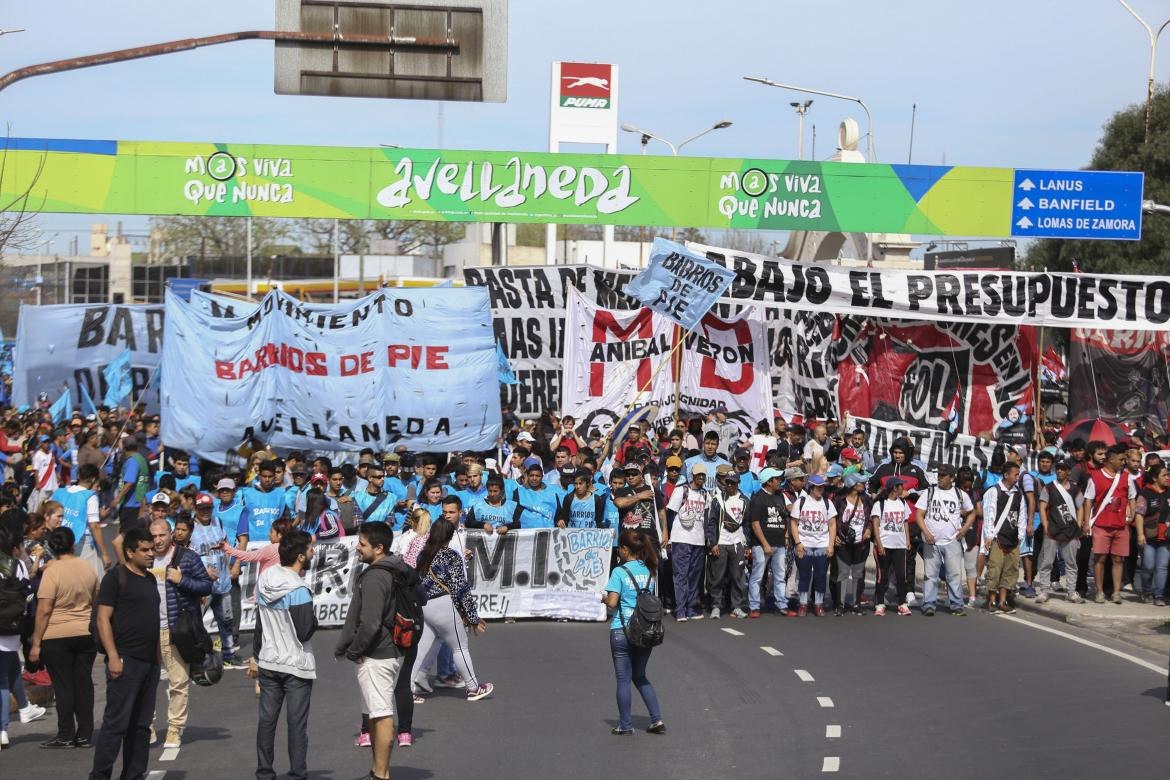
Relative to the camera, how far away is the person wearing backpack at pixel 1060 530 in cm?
1628

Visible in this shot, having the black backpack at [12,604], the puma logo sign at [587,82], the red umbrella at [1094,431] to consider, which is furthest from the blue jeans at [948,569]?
the puma logo sign at [587,82]

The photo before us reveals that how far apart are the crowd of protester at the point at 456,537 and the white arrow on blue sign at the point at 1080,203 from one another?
7101 mm

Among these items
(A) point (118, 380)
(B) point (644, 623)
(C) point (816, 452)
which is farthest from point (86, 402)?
(B) point (644, 623)

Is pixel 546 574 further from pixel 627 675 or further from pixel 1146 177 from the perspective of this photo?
pixel 1146 177

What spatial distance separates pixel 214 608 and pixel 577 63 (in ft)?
138

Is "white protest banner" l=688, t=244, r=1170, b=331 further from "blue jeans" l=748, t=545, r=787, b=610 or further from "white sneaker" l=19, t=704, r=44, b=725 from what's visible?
"white sneaker" l=19, t=704, r=44, b=725

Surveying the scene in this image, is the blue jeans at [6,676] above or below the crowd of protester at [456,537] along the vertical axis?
below

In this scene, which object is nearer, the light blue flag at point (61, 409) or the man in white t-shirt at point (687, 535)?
the man in white t-shirt at point (687, 535)

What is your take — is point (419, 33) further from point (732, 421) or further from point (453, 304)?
point (732, 421)

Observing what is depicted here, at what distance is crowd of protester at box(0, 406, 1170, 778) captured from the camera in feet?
28.3

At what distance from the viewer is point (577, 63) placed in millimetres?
52500

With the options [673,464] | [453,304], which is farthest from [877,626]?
[453,304]

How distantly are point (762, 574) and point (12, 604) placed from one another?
8112mm

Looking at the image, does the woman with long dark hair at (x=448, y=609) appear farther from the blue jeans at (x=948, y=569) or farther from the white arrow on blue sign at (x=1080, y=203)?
the white arrow on blue sign at (x=1080, y=203)
